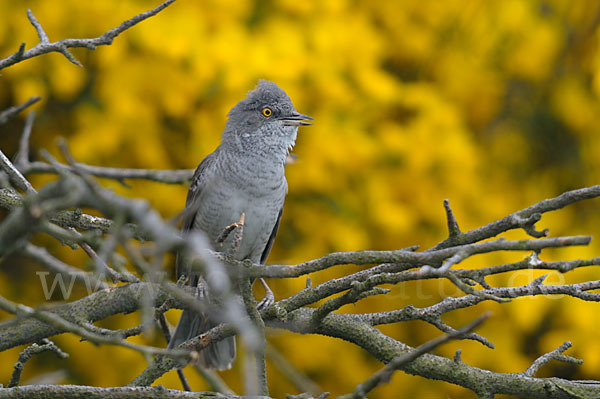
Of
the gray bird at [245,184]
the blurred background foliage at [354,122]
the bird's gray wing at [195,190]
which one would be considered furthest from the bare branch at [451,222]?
the blurred background foliage at [354,122]

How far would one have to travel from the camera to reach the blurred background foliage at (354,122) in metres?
5.10

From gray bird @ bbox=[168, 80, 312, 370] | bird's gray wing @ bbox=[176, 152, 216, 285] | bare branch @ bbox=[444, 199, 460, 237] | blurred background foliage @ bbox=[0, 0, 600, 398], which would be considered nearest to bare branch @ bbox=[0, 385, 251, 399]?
bare branch @ bbox=[444, 199, 460, 237]

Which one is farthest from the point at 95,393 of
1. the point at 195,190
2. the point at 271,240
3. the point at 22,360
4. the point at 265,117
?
the point at 265,117

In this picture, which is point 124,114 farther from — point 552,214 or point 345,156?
point 552,214

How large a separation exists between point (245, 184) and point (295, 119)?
27.2 inches

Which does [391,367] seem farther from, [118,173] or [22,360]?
[22,360]

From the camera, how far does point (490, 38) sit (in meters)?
5.99

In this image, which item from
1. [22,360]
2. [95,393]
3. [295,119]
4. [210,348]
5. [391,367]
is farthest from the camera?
[295,119]

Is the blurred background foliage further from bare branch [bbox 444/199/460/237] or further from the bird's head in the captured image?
bare branch [bbox 444/199/460/237]

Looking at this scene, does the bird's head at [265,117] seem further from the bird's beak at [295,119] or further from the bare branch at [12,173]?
the bare branch at [12,173]

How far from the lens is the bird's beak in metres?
4.74

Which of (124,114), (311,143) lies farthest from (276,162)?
(124,114)

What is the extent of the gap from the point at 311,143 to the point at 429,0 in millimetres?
1762

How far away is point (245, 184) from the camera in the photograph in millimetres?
4418
